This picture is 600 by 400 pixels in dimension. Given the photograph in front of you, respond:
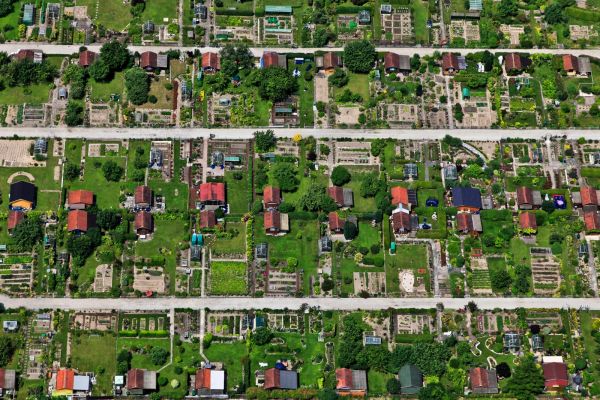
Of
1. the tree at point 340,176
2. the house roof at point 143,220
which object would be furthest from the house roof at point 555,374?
the house roof at point 143,220

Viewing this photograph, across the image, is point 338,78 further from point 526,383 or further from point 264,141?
point 526,383

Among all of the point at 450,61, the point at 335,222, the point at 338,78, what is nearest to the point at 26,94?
the point at 338,78

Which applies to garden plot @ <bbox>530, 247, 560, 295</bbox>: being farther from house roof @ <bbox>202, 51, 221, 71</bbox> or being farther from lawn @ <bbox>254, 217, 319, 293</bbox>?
house roof @ <bbox>202, 51, 221, 71</bbox>

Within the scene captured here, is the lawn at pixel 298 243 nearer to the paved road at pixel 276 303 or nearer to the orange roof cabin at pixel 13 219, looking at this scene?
the paved road at pixel 276 303

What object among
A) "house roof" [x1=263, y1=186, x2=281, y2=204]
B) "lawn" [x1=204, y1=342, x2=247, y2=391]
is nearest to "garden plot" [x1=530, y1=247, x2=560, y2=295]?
"house roof" [x1=263, y1=186, x2=281, y2=204]

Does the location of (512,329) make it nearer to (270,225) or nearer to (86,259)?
(270,225)

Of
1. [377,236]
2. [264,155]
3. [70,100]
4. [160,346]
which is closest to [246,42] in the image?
[264,155]
